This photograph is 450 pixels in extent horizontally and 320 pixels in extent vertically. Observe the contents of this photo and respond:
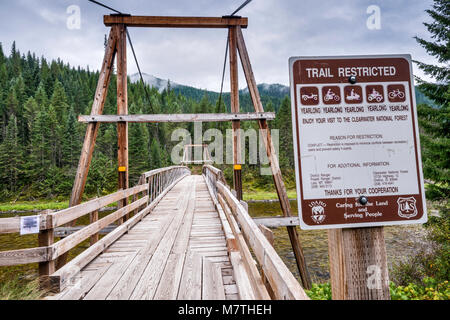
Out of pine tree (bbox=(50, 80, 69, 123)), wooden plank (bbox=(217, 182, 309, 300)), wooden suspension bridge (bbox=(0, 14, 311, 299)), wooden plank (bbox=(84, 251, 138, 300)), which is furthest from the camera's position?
pine tree (bbox=(50, 80, 69, 123))

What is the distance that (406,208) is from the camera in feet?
4.46

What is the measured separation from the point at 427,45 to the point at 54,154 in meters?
55.9

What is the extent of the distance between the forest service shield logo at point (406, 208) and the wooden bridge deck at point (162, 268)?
173 cm

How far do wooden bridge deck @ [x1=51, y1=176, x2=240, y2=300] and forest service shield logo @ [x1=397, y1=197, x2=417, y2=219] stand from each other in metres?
1.73

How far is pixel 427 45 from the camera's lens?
11.3 m

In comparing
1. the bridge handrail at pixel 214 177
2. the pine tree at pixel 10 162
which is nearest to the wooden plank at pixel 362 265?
the bridge handrail at pixel 214 177

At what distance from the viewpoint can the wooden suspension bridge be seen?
7.95 ft

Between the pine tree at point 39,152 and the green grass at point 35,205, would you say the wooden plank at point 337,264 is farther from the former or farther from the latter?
the pine tree at point 39,152

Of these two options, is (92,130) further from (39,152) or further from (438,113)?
(39,152)

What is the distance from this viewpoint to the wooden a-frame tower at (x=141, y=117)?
5898 millimetres

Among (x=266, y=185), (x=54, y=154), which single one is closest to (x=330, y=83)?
(x=266, y=185)

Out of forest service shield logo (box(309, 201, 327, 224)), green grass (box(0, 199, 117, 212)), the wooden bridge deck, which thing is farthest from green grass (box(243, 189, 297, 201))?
forest service shield logo (box(309, 201, 327, 224))

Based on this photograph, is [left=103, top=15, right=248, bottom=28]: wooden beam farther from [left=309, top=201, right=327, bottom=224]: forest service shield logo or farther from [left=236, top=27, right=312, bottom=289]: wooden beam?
[left=309, top=201, right=327, bottom=224]: forest service shield logo
